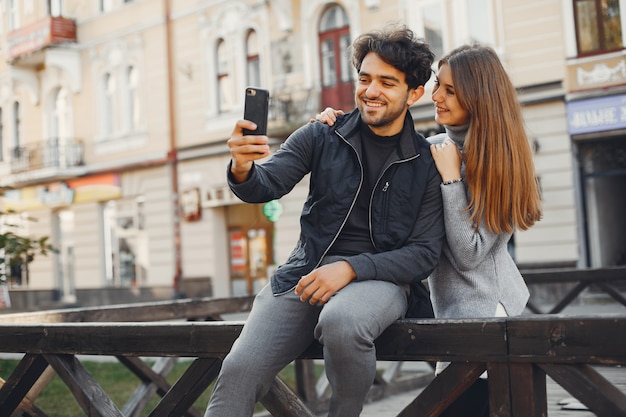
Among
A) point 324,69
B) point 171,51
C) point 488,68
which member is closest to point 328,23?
point 324,69

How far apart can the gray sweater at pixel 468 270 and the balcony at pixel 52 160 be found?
23.6m

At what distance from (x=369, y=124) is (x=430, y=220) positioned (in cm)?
45

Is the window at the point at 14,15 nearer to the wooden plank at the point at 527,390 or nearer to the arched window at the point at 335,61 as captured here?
the arched window at the point at 335,61

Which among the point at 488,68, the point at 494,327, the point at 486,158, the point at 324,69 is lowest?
the point at 494,327

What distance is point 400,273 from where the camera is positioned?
3.15 metres

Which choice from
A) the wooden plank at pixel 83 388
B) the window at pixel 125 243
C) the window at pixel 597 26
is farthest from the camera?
the window at pixel 125 243

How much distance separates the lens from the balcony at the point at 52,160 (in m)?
25.9

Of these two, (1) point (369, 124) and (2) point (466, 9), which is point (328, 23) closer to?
(2) point (466, 9)

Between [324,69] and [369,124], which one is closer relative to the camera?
[369,124]

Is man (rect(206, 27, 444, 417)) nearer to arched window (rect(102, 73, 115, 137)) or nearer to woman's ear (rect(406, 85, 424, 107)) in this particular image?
woman's ear (rect(406, 85, 424, 107))

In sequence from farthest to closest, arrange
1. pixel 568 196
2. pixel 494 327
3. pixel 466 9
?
pixel 466 9 → pixel 568 196 → pixel 494 327

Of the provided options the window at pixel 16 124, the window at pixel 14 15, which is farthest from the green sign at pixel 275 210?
the window at pixel 14 15

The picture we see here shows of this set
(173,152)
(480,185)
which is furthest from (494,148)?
(173,152)

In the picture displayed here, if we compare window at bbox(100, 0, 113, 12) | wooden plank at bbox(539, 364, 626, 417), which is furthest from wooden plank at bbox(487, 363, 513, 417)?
window at bbox(100, 0, 113, 12)
